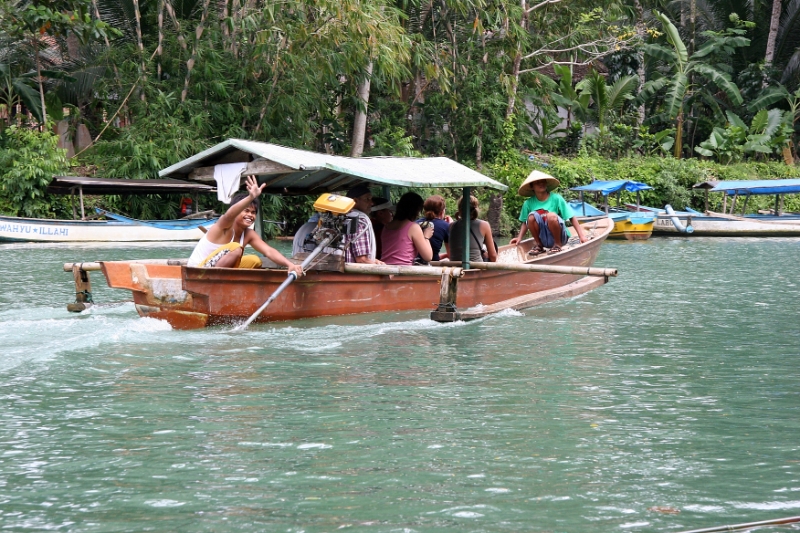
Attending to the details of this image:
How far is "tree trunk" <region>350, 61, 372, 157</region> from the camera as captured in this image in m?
24.2

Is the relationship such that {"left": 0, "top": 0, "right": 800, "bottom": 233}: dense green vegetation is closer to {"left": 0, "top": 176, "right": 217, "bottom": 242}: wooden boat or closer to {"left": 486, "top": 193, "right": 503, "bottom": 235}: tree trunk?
{"left": 486, "top": 193, "right": 503, "bottom": 235}: tree trunk

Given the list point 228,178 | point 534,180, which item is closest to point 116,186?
point 534,180

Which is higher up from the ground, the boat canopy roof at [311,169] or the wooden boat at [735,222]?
the boat canopy roof at [311,169]

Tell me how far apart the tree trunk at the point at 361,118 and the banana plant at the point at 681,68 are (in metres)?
10.4

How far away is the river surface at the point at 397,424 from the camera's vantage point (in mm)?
4453

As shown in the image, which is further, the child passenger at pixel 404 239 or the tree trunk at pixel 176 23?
the tree trunk at pixel 176 23

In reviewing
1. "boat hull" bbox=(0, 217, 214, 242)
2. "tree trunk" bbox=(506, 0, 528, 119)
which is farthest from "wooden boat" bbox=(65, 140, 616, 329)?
"tree trunk" bbox=(506, 0, 528, 119)

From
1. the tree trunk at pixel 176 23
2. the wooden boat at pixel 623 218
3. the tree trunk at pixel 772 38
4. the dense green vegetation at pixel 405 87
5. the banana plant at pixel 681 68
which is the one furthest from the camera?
the tree trunk at pixel 772 38

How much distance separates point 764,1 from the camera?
33562 millimetres

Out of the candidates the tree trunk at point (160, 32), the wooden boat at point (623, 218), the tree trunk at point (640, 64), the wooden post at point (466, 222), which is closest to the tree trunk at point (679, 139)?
the tree trunk at point (640, 64)

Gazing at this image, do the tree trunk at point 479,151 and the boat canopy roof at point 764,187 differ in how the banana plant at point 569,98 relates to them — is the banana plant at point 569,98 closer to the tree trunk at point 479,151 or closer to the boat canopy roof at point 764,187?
the tree trunk at point 479,151

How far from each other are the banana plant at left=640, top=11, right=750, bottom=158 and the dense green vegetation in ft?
0.24

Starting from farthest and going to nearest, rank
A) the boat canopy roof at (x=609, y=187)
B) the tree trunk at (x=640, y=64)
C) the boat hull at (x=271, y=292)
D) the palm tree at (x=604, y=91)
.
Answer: the tree trunk at (x=640, y=64) → the palm tree at (x=604, y=91) → the boat canopy roof at (x=609, y=187) → the boat hull at (x=271, y=292)

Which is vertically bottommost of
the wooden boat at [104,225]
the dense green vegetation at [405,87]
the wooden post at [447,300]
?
the wooden post at [447,300]
